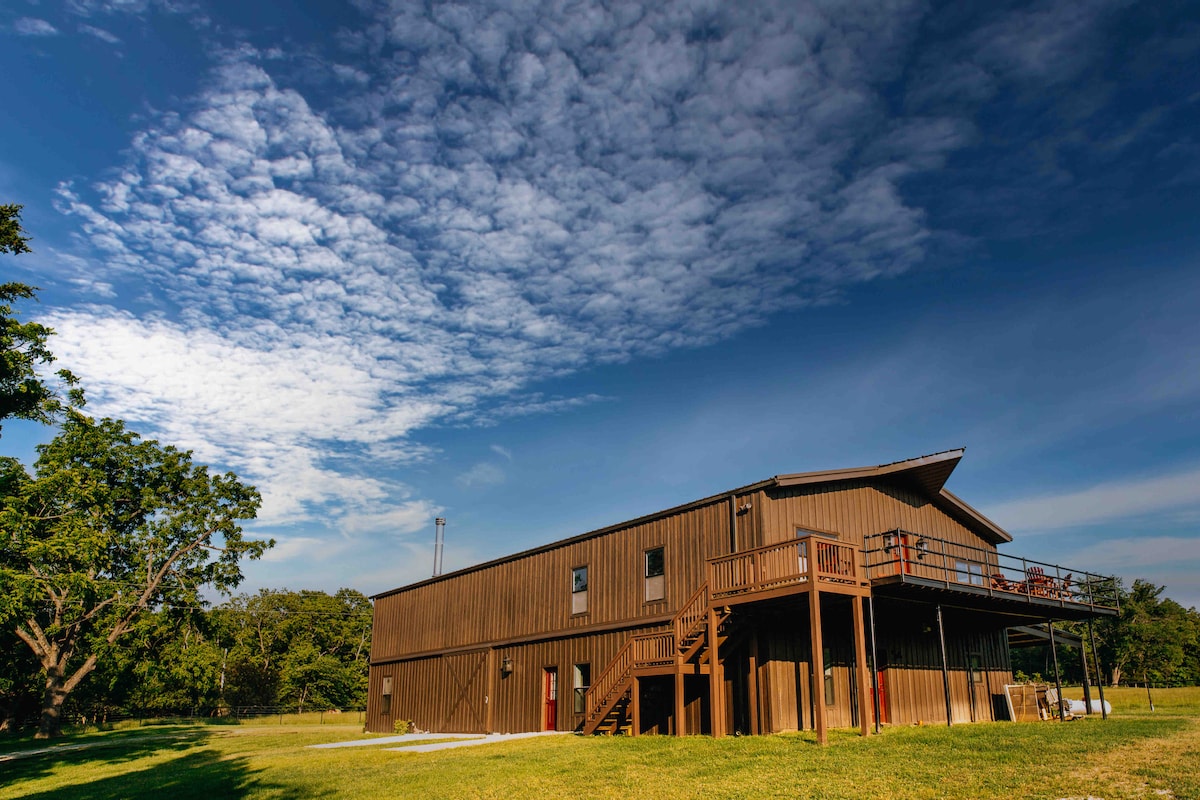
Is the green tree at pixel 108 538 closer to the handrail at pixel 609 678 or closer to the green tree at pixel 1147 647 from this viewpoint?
the handrail at pixel 609 678

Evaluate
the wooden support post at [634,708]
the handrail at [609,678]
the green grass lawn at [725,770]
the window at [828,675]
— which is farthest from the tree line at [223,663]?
the window at [828,675]

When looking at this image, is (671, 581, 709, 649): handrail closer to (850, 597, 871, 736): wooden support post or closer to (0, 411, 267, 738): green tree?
(850, 597, 871, 736): wooden support post

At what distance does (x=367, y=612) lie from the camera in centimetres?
7612

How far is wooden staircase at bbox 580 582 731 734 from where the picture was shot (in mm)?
18359

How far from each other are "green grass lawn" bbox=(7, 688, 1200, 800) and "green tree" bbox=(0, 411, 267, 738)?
14408mm

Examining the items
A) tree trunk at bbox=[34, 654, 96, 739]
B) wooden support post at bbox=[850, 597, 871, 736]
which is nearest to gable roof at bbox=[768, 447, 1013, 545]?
wooden support post at bbox=[850, 597, 871, 736]

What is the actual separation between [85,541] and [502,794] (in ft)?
89.1

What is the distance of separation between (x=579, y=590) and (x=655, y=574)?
3.73 m

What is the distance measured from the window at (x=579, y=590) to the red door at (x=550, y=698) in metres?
2.08

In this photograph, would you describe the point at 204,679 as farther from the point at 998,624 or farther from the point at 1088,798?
the point at 1088,798

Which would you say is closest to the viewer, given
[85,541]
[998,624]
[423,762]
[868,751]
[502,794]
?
[502,794]

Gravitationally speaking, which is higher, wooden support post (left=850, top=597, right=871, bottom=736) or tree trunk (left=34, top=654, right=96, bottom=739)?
wooden support post (left=850, top=597, right=871, bottom=736)

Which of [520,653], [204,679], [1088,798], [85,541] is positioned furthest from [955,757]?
[204,679]

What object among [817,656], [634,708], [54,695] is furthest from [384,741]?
[54,695]
